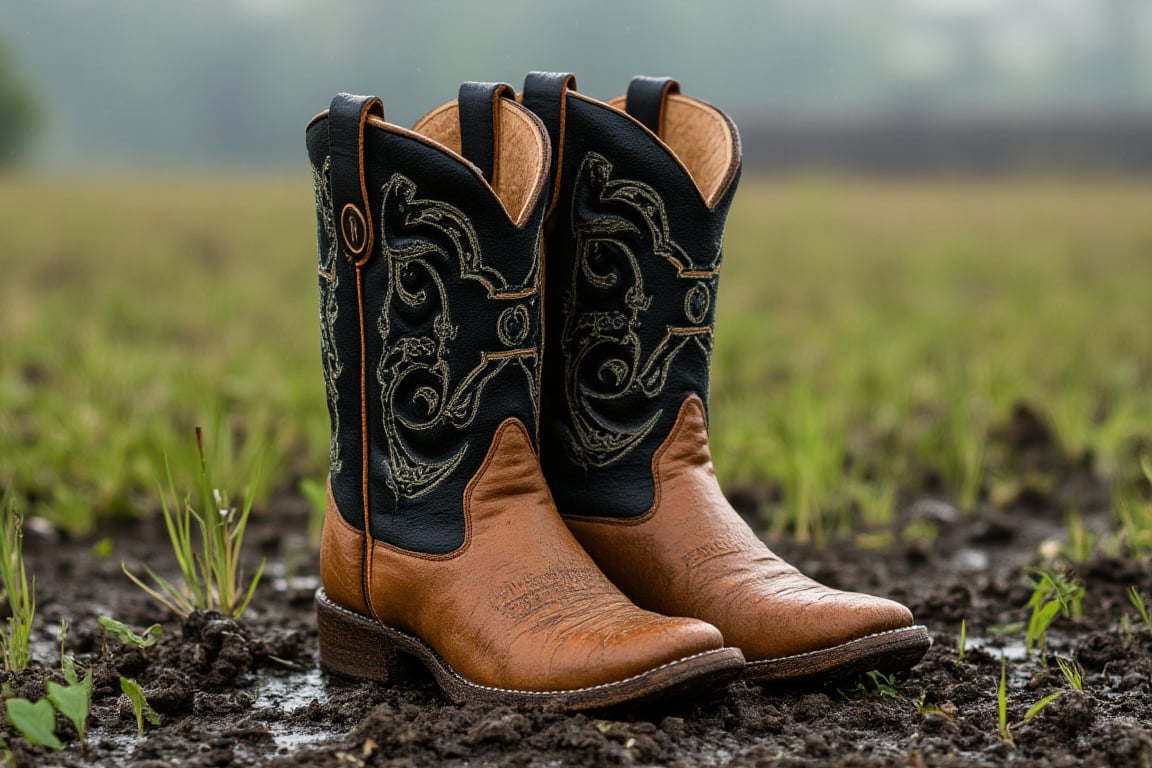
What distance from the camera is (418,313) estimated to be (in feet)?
5.79

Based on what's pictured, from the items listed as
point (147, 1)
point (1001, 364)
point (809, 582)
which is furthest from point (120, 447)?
point (147, 1)

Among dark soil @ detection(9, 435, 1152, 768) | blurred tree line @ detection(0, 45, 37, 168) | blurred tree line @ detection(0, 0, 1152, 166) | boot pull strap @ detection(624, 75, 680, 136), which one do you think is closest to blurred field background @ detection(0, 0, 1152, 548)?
dark soil @ detection(9, 435, 1152, 768)

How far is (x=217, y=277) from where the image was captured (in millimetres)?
8469

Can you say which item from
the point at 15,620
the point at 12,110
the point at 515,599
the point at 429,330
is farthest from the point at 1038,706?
the point at 12,110

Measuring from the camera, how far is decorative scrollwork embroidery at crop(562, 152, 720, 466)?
1916 mm

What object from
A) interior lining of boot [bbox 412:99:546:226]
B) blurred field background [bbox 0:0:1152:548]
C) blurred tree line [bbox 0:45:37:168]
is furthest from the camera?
blurred tree line [bbox 0:45:37:168]

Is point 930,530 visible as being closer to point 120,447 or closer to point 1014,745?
point 1014,745

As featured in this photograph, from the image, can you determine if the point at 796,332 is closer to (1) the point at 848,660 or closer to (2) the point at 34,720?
(1) the point at 848,660

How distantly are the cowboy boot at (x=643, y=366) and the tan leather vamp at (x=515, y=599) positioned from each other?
150 mm

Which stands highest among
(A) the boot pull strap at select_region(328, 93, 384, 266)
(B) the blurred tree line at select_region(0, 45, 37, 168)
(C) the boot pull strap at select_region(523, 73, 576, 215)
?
(C) the boot pull strap at select_region(523, 73, 576, 215)

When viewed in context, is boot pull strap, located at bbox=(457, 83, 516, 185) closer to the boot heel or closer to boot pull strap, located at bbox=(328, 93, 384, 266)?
boot pull strap, located at bbox=(328, 93, 384, 266)

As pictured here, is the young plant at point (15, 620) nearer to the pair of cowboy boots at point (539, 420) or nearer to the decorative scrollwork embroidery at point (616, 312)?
the pair of cowboy boots at point (539, 420)

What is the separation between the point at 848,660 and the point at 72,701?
3.59ft

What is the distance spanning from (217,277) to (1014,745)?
302 inches
